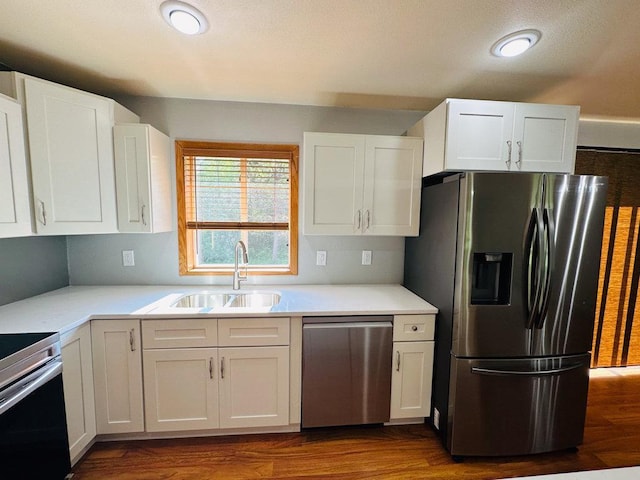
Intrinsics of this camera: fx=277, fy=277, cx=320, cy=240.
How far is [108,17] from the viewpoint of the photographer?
1.33 metres

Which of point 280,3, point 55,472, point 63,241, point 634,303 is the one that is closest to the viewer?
point 280,3

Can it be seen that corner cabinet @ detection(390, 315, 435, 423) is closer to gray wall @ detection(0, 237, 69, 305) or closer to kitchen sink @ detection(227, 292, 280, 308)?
kitchen sink @ detection(227, 292, 280, 308)

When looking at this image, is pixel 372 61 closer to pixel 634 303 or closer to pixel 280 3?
pixel 280 3

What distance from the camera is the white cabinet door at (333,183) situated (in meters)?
2.05

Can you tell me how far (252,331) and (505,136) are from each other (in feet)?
6.82

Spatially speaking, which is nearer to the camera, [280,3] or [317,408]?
[280,3]

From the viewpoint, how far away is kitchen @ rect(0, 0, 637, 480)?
225cm

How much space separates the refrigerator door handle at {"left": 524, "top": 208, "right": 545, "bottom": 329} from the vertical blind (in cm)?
158

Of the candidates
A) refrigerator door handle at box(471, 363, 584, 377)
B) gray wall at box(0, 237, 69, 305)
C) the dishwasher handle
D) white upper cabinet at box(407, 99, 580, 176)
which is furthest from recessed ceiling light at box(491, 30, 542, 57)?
gray wall at box(0, 237, 69, 305)

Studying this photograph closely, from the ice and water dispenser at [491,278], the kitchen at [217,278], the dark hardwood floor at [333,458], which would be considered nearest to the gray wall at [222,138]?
the kitchen at [217,278]

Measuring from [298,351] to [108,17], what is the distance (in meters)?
2.07

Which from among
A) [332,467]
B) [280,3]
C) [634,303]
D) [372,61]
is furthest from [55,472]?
[634,303]

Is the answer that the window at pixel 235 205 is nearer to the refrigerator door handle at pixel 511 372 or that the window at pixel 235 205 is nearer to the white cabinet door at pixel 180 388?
the white cabinet door at pixel 180 388

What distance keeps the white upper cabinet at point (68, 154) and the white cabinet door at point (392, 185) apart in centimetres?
181
